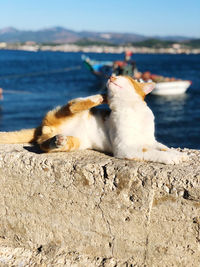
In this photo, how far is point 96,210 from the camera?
2836mm

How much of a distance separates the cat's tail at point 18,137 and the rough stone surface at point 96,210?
0.27 m

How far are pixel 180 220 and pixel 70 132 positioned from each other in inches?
52.0

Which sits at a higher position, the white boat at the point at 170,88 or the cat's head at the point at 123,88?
the cat's head at the point at 123,88

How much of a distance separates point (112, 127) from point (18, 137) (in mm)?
1010

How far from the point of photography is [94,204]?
2.83 m

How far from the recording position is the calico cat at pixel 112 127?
2977 mm

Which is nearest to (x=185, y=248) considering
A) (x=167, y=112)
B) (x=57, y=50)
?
(x=167, y=112)

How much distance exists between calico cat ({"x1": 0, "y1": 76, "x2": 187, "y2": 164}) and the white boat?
2760cm

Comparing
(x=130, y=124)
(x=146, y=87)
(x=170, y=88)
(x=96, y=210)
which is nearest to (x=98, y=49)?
(x=170, y=88)

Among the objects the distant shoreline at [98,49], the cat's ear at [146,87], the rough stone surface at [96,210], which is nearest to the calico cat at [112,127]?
the cat's ear at [146,87]

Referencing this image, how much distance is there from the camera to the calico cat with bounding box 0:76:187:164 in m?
2.98

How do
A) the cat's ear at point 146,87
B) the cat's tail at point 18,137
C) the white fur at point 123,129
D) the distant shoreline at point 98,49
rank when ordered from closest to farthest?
1. the white fur at point 123,129
2. the cat's ear at point 146,87
3. the cat's tail at point 18,137
4. the distant shoreline at point 98,49

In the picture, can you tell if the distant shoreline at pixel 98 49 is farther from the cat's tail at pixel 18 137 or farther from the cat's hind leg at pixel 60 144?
the cat's hind leg at pixel 60 144

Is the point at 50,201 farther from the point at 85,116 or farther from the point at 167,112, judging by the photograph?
the point at 167,112
